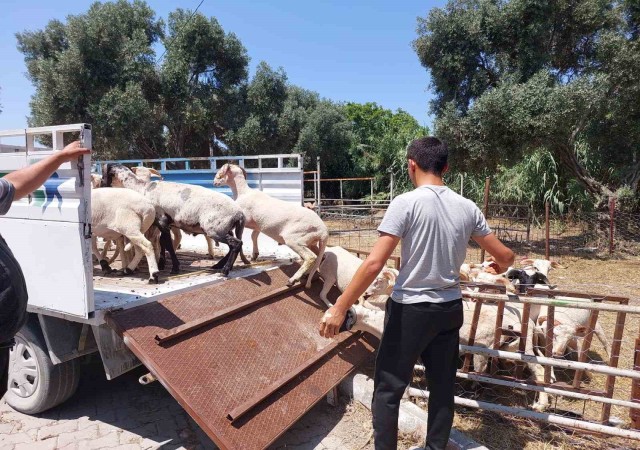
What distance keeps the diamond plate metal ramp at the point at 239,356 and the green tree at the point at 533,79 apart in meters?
8.51

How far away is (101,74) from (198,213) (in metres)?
12.4

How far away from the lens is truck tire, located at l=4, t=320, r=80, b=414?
11.7ft

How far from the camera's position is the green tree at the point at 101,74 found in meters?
14.2

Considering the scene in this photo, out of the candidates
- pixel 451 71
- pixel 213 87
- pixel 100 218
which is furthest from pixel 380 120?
pixel 100 218

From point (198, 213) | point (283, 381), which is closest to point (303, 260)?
point (198, 213)

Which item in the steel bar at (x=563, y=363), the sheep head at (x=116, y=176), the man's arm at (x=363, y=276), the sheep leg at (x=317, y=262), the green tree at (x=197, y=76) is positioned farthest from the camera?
the green tree at (x=197, y=76)

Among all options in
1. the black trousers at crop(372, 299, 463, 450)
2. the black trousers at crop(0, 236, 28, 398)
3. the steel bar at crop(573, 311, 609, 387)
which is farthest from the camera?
the steel bar at crop(573, 311, 609, 387)

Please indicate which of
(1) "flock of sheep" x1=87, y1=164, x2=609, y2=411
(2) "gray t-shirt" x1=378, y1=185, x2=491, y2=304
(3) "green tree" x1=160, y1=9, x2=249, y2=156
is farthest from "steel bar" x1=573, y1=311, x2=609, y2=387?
(3) "green tree" x1=160, y1=9, x2=249, y2=156

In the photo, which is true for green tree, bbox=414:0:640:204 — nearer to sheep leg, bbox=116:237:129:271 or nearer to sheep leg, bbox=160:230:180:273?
sheep leg, bbox=160:230:180:273

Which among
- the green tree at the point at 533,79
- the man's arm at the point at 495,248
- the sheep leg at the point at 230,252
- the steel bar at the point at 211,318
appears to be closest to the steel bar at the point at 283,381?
the steel bar at the point at 211,318

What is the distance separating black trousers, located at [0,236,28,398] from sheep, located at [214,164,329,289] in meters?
2.96

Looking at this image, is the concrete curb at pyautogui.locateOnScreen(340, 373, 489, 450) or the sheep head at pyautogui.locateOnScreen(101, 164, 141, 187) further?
the sheep head at pyautogui.locateOnScreen(101, 164, 141, 187)

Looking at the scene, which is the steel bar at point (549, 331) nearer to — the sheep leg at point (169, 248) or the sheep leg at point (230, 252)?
the sheep leg at point (230, 252)

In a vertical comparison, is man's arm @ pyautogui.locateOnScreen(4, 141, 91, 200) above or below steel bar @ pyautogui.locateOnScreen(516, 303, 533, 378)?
above
